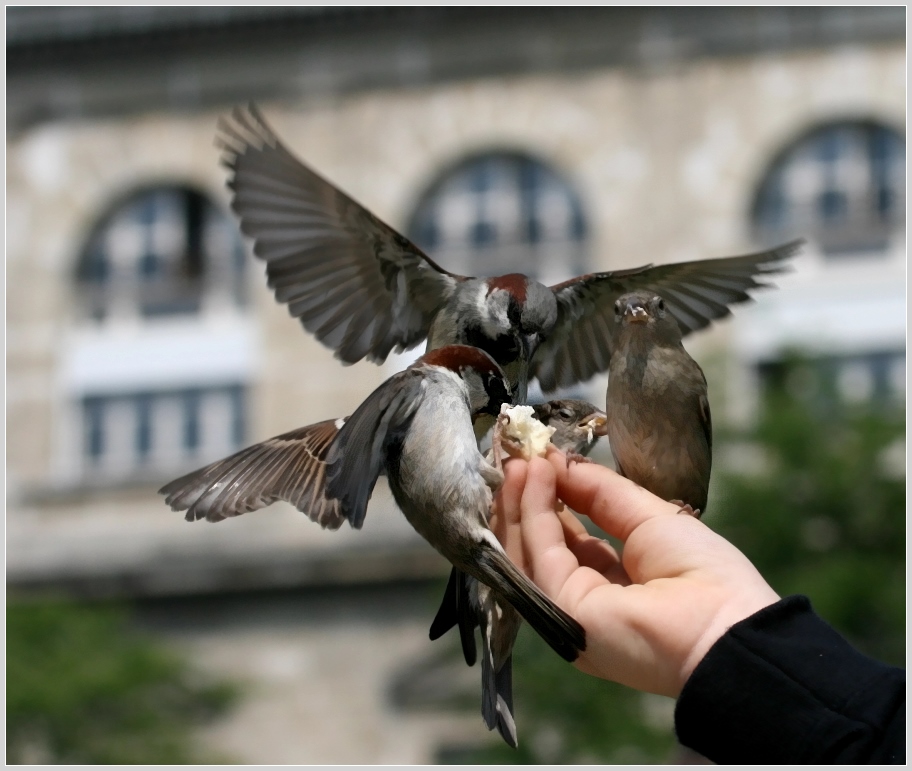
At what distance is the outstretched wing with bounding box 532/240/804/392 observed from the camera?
13.5 ft

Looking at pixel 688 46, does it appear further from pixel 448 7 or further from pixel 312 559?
pixel 312 559

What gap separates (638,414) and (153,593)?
67.3ft

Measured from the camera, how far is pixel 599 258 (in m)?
22.4

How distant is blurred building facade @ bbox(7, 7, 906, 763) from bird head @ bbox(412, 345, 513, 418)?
59.8 ft

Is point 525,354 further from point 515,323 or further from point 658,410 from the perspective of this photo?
point 658,410

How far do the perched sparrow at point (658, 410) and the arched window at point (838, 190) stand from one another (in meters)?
17.8

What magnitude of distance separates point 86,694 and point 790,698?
14431 millimetres

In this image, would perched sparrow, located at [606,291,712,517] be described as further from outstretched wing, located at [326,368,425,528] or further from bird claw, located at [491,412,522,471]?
outstretched wing, located at [326,368,425,528]

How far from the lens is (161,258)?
921 inches

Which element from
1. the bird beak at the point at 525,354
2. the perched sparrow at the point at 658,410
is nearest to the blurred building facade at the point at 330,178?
the bird beak at the point at 525,354

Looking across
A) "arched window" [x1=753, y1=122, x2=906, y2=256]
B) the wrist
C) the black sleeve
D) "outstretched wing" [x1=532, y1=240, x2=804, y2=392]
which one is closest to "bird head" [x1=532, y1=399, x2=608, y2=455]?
"outstretched wing" [x1=532, y1=240, x2=804, y2=392]

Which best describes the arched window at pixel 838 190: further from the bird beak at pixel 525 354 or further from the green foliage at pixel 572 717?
the bird beak at pixel 525 354

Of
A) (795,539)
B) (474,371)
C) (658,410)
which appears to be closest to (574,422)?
(658,410)

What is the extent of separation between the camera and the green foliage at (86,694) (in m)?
15.6
